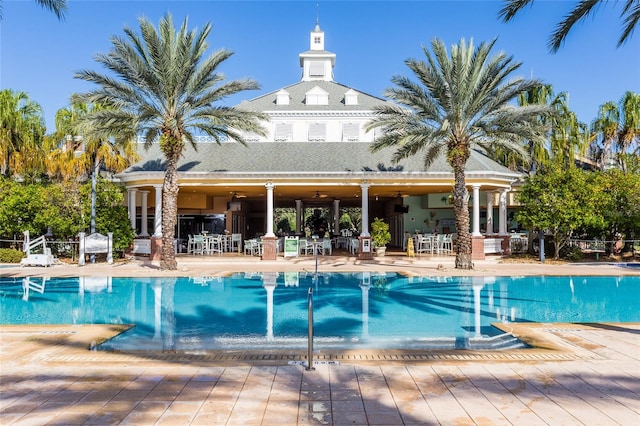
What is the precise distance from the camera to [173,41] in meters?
17.5

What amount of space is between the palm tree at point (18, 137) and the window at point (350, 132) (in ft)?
53.7

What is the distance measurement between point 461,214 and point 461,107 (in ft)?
13.0

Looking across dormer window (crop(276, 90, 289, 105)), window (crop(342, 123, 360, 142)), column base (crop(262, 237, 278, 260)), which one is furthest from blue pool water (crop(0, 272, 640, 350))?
dormer window (crop(276, 90, 289, 105))

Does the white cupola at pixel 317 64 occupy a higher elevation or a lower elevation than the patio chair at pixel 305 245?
higher

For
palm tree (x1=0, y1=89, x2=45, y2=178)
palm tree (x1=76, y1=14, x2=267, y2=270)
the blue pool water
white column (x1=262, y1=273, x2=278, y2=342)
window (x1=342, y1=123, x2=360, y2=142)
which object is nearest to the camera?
the blue pool water

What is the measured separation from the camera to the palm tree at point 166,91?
17.2 meters

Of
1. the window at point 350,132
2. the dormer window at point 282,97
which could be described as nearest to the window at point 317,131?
the window at point 350,132

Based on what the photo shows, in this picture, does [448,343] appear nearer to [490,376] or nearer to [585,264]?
[490,376]

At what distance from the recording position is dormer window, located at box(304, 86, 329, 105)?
27797mm

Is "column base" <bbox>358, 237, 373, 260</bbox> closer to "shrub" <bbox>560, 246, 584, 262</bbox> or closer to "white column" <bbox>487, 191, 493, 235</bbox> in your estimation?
"white column" <bbox>487, 191, 493, 235</bbox>

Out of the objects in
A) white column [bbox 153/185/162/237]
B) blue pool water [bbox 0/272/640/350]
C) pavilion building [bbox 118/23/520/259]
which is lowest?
blue pool water [bbox 0/272/640/350]

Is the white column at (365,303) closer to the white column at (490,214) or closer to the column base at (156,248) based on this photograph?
the white column at (490,214)

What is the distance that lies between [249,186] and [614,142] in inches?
954

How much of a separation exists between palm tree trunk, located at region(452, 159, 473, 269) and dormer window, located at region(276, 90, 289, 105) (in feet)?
41.1
